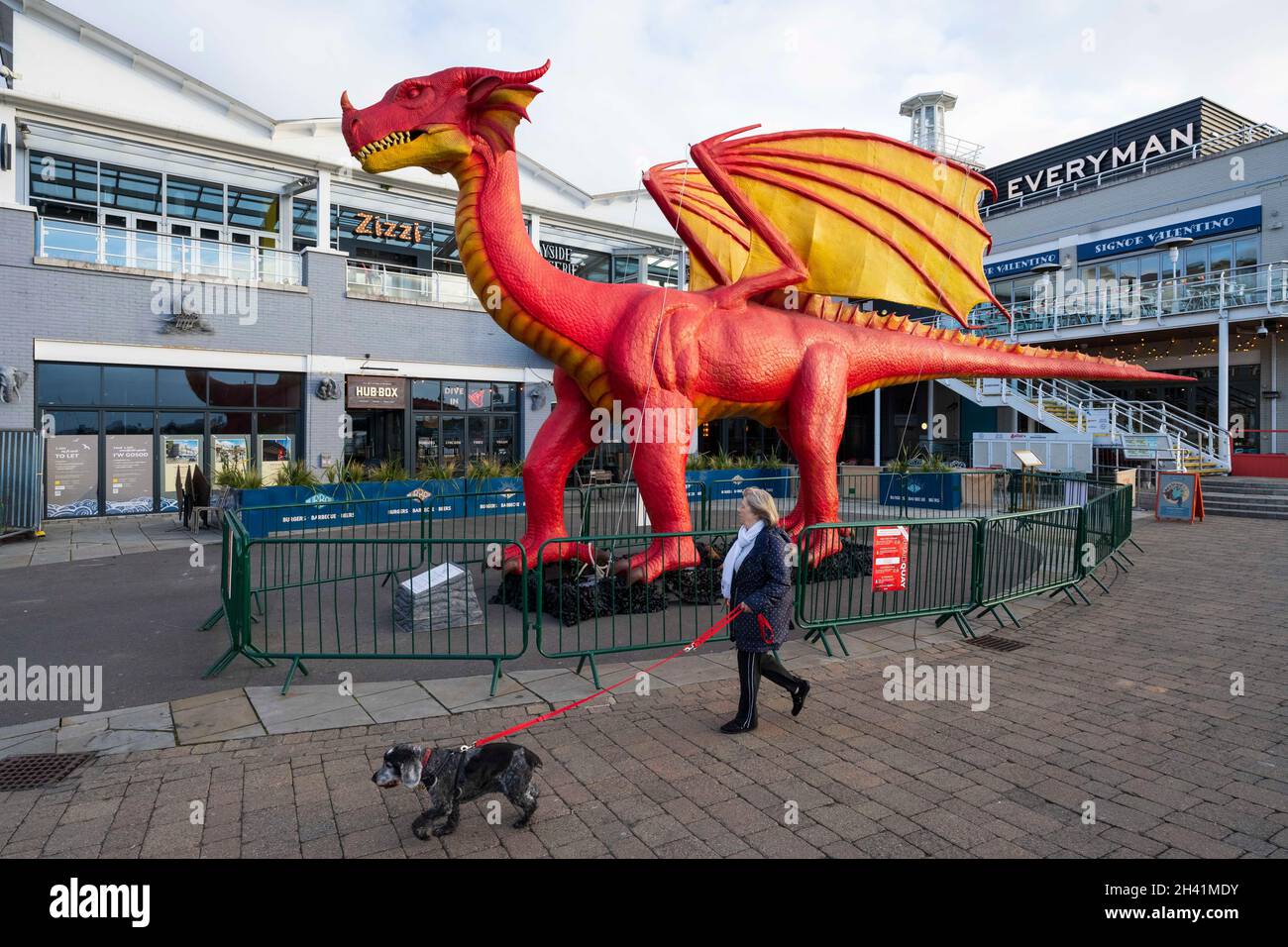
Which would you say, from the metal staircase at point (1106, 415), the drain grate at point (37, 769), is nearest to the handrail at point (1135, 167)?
the metal staircase at point (1106, 415)

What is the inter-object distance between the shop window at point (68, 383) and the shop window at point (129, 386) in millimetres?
141

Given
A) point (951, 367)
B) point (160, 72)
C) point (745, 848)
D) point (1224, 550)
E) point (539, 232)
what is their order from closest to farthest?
point (745, 848) → point (951, 367) → point (1224, 550) → point (160, 72) → point (539, 232)

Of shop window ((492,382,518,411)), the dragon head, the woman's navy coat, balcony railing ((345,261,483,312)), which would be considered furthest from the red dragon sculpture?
shop window ((492,382,518,411))

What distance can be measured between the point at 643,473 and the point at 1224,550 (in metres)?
9.44

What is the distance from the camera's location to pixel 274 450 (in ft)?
54.7

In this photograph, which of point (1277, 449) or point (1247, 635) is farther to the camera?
point (1277, 449)

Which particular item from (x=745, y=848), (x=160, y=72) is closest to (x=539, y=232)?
(x=160, y=72)

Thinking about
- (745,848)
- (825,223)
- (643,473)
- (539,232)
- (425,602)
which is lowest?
(745,848)

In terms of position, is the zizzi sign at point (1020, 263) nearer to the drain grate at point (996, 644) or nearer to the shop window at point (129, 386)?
the drain grate at point (996, 644)

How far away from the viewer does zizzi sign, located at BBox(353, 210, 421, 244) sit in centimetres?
1942

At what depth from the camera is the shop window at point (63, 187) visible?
15305mm

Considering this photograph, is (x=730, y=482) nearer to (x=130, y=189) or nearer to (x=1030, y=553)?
(x=1030, y=553)

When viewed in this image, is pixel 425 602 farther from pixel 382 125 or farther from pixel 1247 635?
pixel 1247 635

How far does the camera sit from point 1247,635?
253 inches
